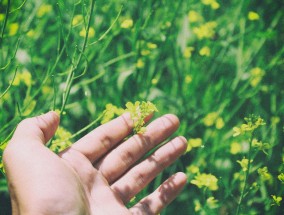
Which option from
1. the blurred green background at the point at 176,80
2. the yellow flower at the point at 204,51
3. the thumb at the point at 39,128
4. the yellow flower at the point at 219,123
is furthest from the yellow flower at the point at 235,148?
the thumb at the point at 39,128

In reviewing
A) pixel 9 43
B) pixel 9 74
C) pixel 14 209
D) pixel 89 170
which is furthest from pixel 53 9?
pixel 14 209

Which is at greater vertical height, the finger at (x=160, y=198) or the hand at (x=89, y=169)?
the hand at (x=89, y=169)

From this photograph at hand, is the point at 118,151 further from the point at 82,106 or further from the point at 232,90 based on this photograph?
the point at 232,90

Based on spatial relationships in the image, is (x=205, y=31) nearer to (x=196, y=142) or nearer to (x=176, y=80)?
(x=176, y=80)

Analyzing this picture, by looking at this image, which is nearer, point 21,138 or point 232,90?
point 21,138

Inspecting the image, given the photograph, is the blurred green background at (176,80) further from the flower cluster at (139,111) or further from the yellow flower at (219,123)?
the flower cluster at (139,111)

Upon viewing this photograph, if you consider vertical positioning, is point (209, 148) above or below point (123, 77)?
below
